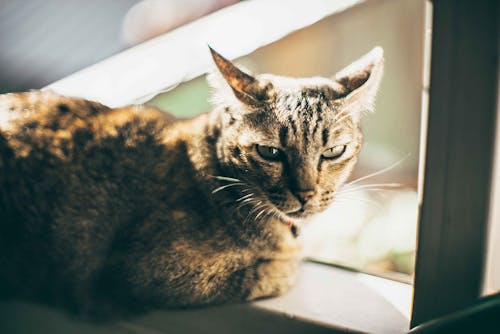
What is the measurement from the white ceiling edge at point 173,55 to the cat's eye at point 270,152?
0.33m

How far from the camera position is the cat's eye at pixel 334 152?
898 millimetres

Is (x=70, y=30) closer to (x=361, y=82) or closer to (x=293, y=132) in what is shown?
(x=293, y=132)

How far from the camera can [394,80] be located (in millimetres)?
1372

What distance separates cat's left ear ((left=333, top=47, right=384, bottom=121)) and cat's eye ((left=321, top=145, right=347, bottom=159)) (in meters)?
0.09

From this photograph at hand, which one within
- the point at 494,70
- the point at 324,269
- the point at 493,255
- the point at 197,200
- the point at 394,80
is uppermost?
the point at 394,80

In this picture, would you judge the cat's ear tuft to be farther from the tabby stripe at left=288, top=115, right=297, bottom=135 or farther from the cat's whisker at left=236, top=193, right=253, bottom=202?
the cat's whisker at left=236, top=193, right=253, bottom=202

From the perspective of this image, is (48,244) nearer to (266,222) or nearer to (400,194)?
(266,222)

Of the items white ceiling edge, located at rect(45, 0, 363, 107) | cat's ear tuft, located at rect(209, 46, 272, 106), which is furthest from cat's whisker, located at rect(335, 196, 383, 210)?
white ceiling edge, located at rect(45, 0, 363, 107)

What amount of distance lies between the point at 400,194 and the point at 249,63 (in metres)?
0.69

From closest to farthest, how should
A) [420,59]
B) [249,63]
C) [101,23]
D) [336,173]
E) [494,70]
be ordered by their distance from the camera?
[494,70]
[336,173]
[101,23]
[249,63]
[420,59]

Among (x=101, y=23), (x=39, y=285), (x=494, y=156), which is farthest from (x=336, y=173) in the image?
(x=39, y=285)

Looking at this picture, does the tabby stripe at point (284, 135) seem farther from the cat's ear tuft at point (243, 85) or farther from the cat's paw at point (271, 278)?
the cat's paw at point (271, 278)

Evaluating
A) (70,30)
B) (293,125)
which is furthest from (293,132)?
(70,30)

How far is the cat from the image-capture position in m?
0.89
